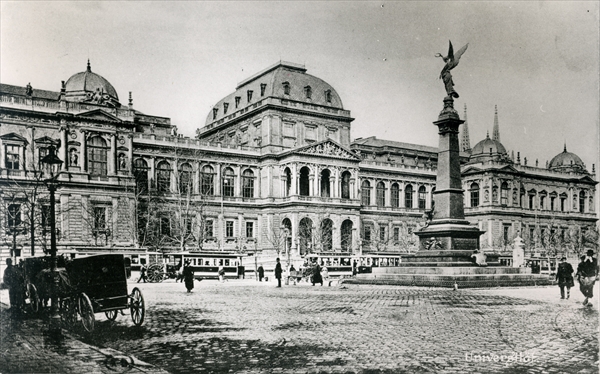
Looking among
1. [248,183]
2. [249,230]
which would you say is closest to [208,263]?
[249,230]

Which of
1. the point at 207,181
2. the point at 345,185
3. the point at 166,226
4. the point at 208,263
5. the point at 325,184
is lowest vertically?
the point at 208,263

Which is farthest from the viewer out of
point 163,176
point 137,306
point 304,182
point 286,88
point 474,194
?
point 474,194

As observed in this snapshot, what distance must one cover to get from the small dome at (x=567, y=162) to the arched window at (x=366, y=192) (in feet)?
174

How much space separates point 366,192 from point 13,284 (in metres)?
60.8

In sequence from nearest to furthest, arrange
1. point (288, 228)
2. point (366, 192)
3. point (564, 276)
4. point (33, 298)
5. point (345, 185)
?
point (33, 298)
point (564, 276)
point (288, 228)
point (345, 185)
point (366, 192)

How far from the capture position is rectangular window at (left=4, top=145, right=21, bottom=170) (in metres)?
12.3

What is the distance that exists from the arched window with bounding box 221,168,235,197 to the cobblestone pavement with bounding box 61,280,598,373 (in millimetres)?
44583

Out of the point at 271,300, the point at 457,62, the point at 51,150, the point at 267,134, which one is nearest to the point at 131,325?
the point at 51,150

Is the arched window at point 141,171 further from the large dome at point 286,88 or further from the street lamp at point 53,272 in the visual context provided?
the street lamp at point 53,272

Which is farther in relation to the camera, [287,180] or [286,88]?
[286,88]

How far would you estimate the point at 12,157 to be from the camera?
13180 millimetres

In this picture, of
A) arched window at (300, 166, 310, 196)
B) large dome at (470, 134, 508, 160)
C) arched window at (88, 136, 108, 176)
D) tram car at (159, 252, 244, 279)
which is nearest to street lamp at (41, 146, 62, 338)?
arched window at (88, 136, 108, 176)

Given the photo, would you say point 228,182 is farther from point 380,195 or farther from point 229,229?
point 380,195

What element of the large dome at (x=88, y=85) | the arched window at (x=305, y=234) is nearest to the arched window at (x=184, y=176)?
the arched window at (x=305, y=234)
